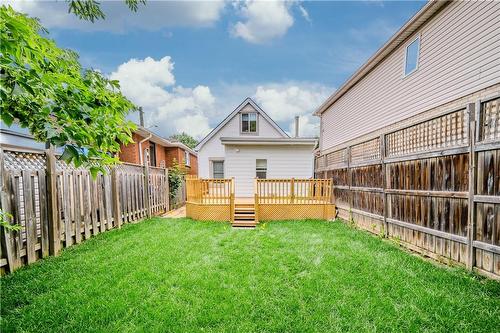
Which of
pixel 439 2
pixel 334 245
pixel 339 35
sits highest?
pixel 339 35

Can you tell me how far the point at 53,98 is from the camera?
59.6 inches

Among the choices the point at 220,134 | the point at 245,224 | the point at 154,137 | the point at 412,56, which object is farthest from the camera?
the point at 220,134

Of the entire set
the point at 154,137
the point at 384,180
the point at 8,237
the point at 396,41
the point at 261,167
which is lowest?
the point at 8,237

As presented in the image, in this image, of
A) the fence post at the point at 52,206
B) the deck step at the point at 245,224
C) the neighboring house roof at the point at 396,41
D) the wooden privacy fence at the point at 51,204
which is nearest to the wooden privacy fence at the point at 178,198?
the wooden privacy fence at the point at 51,204

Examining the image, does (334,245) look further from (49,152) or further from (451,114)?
(49,152)

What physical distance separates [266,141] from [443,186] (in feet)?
24.9

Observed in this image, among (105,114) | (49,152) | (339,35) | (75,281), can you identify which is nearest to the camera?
(105,114)

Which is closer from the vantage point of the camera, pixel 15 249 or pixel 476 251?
pixel 476 251

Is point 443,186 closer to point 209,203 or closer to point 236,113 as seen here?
point 209,203

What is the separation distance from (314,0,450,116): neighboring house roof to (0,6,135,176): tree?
883 cm

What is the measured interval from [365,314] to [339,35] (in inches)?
408

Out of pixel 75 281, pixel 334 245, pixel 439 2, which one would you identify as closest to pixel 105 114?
pixel 75 281

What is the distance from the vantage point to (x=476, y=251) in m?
3.26

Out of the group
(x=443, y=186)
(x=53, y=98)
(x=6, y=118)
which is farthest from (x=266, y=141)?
(x=6, y=118)
